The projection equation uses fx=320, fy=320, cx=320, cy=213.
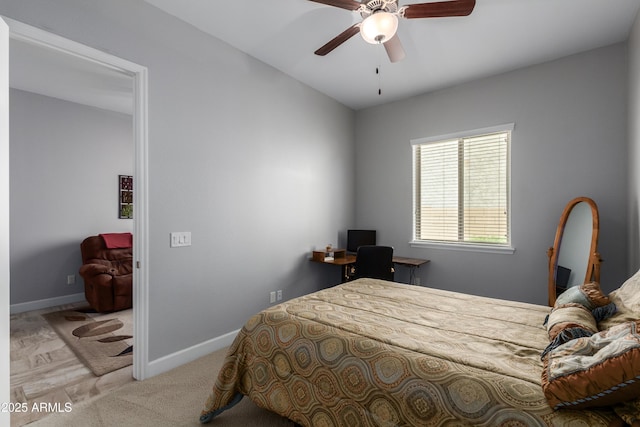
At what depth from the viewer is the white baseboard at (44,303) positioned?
3.97 meters

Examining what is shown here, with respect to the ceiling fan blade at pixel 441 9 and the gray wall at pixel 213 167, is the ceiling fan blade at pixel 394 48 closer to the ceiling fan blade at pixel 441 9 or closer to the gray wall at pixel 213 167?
the ceiling fan blade at pixel 441 9

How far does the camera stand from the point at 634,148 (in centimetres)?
257

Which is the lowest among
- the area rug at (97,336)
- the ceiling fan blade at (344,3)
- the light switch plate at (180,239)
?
the area rug at (97,336)

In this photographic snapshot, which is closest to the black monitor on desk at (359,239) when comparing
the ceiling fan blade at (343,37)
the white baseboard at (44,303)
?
the ceiling fan blade at (343,37)

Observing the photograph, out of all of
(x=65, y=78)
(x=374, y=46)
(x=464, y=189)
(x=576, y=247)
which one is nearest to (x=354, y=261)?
(x=464, y=189)

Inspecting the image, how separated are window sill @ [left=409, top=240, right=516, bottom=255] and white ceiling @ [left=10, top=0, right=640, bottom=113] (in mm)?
1902

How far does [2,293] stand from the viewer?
5.18 feet

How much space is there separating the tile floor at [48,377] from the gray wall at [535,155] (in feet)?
11.2

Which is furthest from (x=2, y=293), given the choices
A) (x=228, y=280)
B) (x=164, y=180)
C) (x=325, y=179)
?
(x=325, y=179)

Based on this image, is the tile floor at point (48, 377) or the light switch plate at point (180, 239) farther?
the light switch plate at point (180, 239)

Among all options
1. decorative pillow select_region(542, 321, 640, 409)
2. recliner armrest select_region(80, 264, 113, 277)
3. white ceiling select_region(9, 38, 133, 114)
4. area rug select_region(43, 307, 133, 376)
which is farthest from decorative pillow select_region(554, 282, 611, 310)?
recliner armrest select_region(80, 264, 113, 277)

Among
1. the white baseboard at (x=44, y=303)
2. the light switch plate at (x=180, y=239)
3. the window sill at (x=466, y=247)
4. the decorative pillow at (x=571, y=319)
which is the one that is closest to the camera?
the decorative pillow at (x=571, y=319)

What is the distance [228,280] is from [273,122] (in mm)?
1695

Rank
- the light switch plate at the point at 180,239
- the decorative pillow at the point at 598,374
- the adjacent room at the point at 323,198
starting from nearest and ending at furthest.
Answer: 1. the decorative pillow at the point at 598,374
2. the adjacent room at the point at 323,198
3. the light switch plate at the point at 180,239
